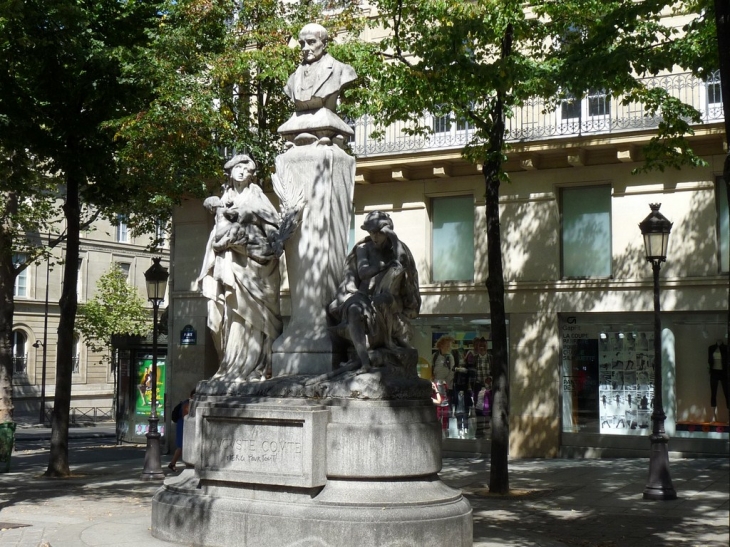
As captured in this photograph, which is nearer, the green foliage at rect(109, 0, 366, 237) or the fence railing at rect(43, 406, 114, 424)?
the green foliage at rect(109, 0, 366, 237)

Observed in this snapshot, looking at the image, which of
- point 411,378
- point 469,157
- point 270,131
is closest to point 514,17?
point 469,157

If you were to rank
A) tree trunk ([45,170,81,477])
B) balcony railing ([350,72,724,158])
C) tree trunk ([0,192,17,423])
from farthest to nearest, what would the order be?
tree trunk ([0,192,17,423]) → balcony railing ([350,72,724,158]) → tree trunk ([45,170,81,477])

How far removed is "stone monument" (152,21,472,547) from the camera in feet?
28.2

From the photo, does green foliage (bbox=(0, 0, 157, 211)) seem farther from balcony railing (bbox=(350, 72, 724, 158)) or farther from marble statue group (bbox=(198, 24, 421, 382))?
marble statue group (bbox=(198, 24, 421, 382))

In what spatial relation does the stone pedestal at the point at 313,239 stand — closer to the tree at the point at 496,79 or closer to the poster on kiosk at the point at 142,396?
the tree at the point at 496,79

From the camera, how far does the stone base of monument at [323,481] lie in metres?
8.41

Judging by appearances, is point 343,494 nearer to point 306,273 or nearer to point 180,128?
point 306,273

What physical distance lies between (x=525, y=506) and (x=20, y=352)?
4485 cm

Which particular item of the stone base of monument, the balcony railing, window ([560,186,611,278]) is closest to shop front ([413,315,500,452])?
window ([560,186,611,278])

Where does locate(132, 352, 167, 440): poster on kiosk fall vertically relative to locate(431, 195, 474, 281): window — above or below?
below

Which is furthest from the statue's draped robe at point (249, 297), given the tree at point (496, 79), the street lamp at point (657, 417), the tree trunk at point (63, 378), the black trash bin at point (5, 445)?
the black trash bin at point (5, 445)

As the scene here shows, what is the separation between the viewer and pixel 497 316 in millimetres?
15117

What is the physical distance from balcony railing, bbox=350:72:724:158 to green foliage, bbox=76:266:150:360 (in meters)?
26.3

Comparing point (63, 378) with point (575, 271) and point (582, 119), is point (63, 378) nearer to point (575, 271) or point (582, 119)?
point (575, 271)
